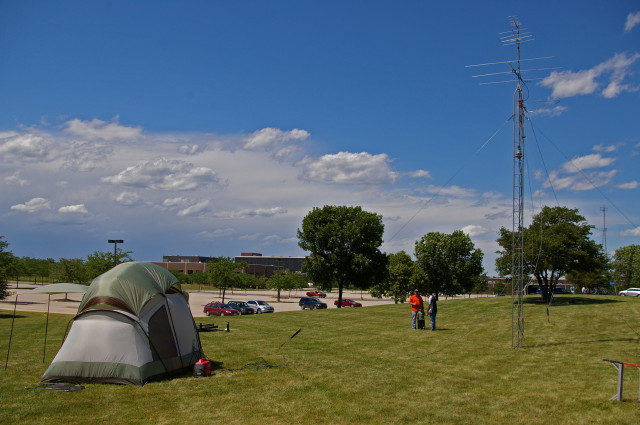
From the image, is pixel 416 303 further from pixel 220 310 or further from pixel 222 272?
pixel 222 272

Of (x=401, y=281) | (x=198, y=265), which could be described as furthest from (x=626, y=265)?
(x=198, y=265)

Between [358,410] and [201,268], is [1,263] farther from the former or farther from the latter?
[201,268]

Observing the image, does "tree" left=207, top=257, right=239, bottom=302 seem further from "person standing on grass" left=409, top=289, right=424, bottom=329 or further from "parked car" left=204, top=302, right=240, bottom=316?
"person standing on grass" left=409, top=289, right=424, bottom=329

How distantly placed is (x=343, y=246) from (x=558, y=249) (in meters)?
21.2

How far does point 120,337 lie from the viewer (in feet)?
41.3

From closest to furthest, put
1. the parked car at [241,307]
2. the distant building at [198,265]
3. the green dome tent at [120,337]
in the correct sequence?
the green dome tent at [120,337]
the parked car at [241,307]
the distant building at [198,265]

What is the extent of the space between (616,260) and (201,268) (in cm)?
10989

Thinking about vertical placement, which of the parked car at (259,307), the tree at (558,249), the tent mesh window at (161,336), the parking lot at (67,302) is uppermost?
the tree at (558,249)

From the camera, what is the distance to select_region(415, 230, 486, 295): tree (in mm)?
71812

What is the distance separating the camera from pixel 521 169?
18766mm

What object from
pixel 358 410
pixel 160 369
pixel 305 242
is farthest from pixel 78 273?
pixel 358 410

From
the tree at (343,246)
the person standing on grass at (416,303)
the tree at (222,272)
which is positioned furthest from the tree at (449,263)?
the person standing on grass at (416,303)

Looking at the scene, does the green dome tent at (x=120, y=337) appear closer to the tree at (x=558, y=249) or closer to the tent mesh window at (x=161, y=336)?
the tent mesh window at (x=161, y=336)

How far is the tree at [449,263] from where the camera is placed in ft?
236
